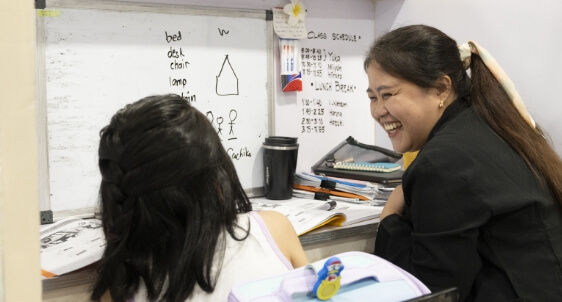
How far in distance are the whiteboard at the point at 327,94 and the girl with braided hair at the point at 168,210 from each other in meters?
1.10

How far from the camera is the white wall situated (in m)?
1.95

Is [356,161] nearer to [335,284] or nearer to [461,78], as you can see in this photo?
[461,78]

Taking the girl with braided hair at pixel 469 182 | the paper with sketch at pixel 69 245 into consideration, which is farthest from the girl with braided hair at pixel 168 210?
the girl with braided hair at pixel 469 182

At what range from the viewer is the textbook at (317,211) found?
5.23ft

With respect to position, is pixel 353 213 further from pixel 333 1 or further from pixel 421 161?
pixel 333 1

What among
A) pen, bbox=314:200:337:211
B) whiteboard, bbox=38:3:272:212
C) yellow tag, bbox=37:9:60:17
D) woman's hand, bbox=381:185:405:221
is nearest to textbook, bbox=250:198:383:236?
pen, bbox=314:200:337:211

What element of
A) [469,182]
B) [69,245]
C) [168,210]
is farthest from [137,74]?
[469,182]

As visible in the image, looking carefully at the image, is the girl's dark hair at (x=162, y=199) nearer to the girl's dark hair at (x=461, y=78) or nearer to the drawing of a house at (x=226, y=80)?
the girl's dark hair at (x=461, y=78)

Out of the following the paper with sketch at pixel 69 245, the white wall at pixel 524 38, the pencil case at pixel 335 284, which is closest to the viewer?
the pencil case at pixel 335 284

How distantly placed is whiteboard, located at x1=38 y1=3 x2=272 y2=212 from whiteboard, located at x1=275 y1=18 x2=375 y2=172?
0.13 meters

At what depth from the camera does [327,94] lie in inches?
90.4

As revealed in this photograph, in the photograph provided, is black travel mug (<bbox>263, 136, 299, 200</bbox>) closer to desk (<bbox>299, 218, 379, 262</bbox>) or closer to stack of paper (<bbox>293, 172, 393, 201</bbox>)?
stack of paper (<bbox>293, 172, 393, 201</bbox>)

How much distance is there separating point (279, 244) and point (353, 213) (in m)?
0.56

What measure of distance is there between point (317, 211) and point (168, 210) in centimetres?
72
